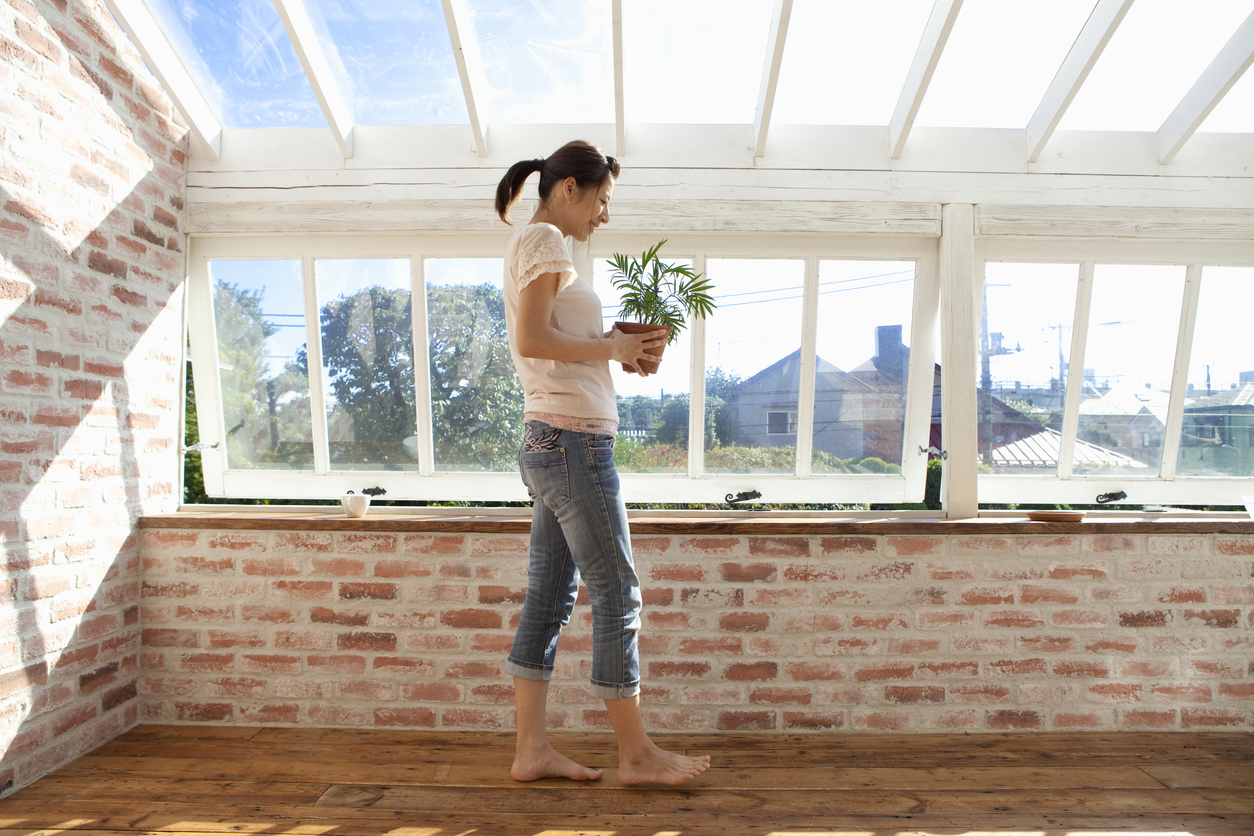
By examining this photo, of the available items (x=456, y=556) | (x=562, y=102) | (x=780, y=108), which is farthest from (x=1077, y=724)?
(x=562, y=102)

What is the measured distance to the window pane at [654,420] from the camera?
3.04 metres

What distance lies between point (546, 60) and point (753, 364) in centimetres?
137

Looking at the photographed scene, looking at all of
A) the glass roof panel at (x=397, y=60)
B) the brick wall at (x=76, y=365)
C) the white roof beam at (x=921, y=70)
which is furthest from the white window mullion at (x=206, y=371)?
the white roof beam at (x=921, y=70)

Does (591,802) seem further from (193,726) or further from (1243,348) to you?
(1243,348)

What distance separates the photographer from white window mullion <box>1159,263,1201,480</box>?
9.98ft

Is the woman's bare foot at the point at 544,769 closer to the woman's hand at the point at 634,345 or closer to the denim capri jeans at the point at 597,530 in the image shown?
the denim capri jeans at the point at 597,530

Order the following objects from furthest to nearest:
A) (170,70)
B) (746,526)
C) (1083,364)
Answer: (1083,364), (170,70), (746,526)

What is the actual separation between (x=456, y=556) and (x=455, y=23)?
173cm

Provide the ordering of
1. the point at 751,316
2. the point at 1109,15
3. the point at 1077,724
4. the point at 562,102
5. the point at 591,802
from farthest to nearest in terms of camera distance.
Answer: the point at 751,316 → the point at 562,102 → the point at 1077,724 → the point at 1109,15 → the point at 591,802

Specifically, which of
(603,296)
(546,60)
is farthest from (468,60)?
(603,296)

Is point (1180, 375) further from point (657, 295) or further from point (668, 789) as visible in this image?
point (668, 789)

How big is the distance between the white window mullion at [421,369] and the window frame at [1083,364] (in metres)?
2.22

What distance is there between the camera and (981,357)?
3064 millimetres

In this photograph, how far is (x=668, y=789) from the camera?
2.00 m
